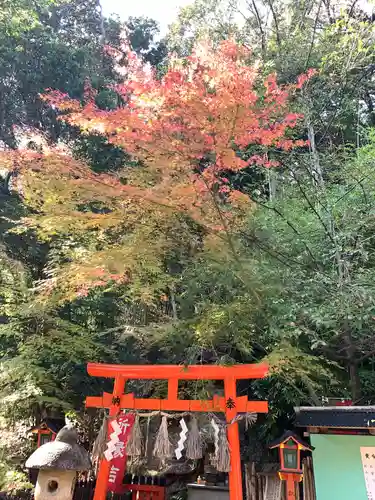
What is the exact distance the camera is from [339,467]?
231 inches

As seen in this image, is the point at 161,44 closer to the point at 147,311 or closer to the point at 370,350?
the point at 147,311

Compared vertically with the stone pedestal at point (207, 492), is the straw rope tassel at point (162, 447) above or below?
above

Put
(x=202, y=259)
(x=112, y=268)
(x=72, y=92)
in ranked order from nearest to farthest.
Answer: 1. (x=112, y=268)
2. (x=202, y=259)
3. (x=72, y=92)

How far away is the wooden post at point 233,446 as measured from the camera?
18.6ft

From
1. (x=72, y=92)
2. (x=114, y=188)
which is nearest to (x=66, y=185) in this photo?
(x=114, y=188)

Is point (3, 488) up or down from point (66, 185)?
down

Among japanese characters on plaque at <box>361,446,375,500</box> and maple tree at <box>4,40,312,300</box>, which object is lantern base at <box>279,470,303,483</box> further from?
maple tree at <box>4,40,312,300</box>

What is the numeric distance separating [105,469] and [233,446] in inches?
89.7

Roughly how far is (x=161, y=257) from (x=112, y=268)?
1.37m

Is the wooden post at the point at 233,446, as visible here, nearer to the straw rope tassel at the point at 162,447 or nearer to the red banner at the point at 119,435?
the straw rope tassel at the point at 162,447

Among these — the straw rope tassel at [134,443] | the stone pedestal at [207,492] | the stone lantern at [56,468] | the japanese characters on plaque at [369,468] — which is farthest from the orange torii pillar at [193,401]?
the stone pedestal at [207,492]

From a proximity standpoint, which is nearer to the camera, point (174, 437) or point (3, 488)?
point (3, 488)

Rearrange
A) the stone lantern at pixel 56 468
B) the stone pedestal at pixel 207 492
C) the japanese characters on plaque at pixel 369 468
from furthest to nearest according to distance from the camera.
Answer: the stone pedestal at pixel 207 492 → the japanese characters on plaque at pixel 369 468 → the stone lantern at pixel 56 468

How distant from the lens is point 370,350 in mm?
6836
